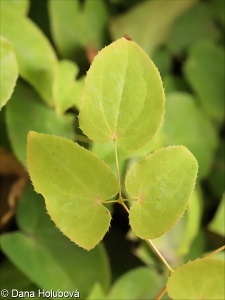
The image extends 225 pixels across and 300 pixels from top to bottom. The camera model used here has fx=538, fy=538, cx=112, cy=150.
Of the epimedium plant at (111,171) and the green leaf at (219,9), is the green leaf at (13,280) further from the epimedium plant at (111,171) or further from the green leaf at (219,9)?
the green leaf at (219,9)

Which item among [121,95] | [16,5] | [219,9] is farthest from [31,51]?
[219,9]

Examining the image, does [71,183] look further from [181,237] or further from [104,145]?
[181,237]

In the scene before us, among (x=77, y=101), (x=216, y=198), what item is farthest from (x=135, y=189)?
(x=216, y=198)

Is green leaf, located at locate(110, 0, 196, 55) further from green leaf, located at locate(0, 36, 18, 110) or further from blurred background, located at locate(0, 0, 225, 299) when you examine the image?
green leaf, located at locate(0, 36, 18, 110)

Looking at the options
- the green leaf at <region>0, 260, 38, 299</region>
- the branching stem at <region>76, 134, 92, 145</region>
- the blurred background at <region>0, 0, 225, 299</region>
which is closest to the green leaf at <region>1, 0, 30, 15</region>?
→ the blurred background at <region>0, 0, 225, 299</region>

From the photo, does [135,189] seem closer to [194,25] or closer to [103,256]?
[103,256]
